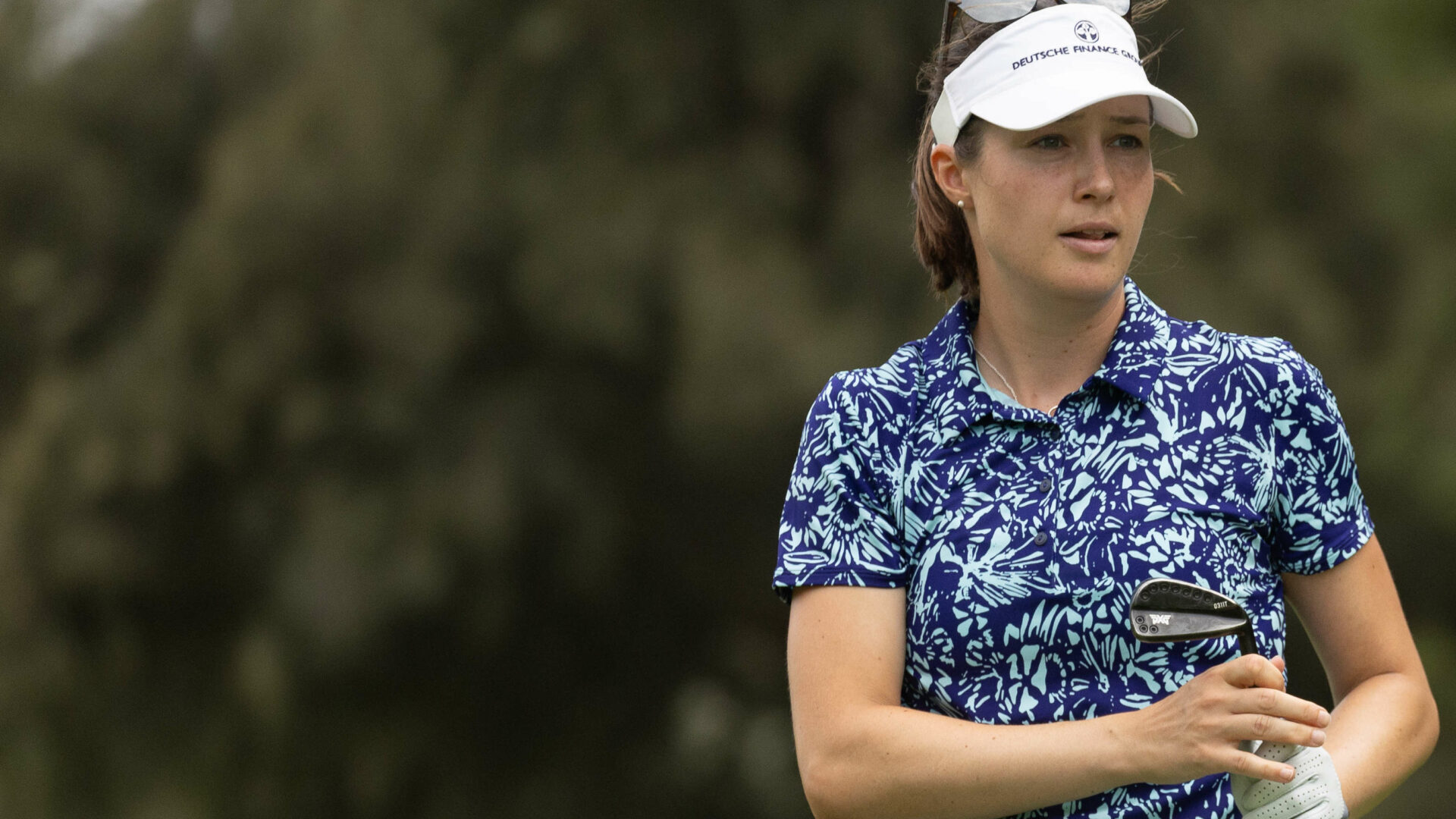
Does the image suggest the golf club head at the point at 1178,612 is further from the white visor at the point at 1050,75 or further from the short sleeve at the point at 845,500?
the white visor at the point at 1050,75

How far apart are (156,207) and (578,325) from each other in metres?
1.44

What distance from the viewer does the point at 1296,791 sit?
1.06m

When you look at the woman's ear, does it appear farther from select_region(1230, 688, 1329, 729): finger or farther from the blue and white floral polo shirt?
select_region(1230, 688, 1329, 729): finger

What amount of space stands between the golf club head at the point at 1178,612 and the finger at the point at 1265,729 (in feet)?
0.22

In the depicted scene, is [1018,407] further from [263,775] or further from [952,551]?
[263,775]

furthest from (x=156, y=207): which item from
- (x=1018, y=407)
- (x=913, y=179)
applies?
(x=1018, y=407)

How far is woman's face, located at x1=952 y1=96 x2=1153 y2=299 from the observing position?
1216mm

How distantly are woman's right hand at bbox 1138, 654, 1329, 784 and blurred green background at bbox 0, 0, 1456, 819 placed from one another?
3.02 m

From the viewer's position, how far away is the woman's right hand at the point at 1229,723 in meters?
0.99

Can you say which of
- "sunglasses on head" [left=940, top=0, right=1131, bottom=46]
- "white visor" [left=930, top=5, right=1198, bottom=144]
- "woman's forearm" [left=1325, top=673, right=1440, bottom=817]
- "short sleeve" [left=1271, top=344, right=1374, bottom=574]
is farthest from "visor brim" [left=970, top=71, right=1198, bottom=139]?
"woman's forearm" [left=1325, top=673, right=1440, bottom=817]

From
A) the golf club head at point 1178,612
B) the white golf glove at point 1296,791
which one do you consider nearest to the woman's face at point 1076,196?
the golf club head at point 1178,612

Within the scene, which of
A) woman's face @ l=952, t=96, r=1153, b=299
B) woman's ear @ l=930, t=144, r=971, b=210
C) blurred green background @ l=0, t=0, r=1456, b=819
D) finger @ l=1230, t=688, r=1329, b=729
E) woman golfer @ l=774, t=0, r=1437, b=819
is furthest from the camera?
blurred green background @ l=0, t=0, r=1456, b=819

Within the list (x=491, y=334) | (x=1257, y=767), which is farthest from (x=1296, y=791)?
(x=491, y=334)

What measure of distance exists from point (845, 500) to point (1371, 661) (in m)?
0.45
